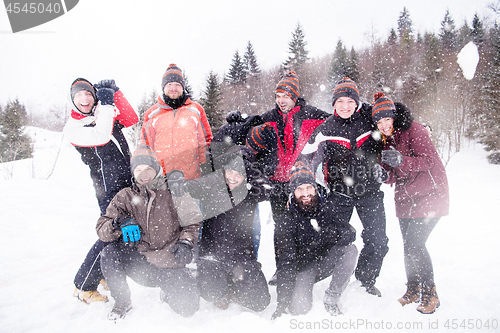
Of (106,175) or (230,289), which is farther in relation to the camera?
(106,175)

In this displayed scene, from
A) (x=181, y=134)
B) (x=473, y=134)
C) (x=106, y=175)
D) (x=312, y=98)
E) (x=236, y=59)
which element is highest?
(x=236, y=59)

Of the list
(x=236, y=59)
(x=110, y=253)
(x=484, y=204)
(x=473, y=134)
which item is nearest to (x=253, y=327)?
(x=110, y=253)

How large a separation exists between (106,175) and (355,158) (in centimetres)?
268

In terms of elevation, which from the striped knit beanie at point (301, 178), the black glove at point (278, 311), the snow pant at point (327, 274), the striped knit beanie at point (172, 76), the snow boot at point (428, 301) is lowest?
the snow boot at point (428, 301)

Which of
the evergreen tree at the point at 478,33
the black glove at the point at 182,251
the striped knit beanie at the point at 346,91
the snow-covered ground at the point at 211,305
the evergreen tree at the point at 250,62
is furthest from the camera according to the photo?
the evergreen tree at the point at 250,62

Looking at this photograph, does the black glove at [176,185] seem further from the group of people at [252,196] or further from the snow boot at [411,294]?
the snow boot at [411,294]

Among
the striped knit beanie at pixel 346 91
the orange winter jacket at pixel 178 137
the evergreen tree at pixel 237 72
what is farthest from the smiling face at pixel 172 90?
the evergreen tree at pixel 237 72

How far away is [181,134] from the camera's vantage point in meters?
3.15

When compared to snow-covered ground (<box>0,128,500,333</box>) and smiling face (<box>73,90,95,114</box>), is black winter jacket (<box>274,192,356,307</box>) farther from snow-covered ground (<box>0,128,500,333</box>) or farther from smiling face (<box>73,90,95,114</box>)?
smiling face (<box>73,90,95,114</box>)

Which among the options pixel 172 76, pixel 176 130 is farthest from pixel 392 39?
pixel 176 130

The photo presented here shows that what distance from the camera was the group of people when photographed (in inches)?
94.1

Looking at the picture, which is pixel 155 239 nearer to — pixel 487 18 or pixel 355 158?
pixel 355 158

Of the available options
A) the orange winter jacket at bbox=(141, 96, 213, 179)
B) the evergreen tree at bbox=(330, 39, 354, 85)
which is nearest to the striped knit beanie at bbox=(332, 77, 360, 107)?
the orange winter jacket at bbox=(141, 96, 213, 179)

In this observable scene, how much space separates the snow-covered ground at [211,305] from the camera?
2.14 m
